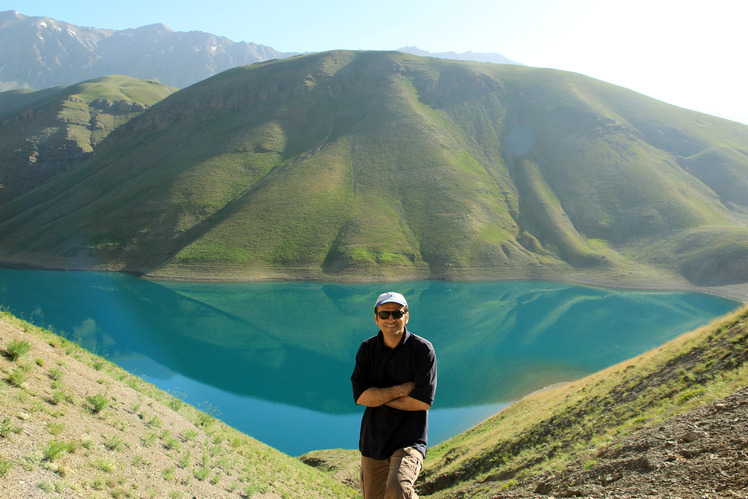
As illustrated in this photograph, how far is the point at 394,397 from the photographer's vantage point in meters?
5.96

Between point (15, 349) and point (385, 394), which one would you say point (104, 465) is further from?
point (385, 394)

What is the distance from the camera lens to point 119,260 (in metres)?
92.7

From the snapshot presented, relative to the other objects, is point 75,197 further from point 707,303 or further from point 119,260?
point 707,303

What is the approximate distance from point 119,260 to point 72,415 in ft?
321

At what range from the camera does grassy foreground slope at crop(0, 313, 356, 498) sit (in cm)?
624

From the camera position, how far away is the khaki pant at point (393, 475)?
5.45 metres

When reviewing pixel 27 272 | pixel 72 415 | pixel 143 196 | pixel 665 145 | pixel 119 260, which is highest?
pixel 665 145

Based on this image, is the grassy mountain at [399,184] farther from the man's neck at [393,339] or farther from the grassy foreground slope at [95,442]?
the man's neck at [393,339]

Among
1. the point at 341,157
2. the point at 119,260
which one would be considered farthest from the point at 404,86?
the point at 119,260

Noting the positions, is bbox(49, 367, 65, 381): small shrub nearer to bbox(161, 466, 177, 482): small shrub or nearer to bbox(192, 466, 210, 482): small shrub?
bbox(161, 466, 177, 482): small shrub

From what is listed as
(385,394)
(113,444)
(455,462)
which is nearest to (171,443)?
(113,444)

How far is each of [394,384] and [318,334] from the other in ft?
174

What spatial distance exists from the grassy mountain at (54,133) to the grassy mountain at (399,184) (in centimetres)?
1552

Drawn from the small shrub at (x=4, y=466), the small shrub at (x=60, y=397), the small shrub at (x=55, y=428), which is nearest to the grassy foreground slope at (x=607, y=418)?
the small shrub at (x=4, y=466)
